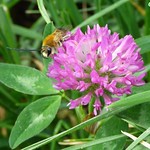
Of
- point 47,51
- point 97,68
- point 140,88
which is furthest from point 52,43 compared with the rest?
point 140,88

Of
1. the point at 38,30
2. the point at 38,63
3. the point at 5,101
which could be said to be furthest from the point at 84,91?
the point at 38,30

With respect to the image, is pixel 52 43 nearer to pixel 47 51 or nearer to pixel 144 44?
pixel 47 51

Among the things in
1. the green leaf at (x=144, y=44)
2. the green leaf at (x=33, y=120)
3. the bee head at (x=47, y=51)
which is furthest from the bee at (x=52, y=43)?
the green leaf at (x=144, y=44)

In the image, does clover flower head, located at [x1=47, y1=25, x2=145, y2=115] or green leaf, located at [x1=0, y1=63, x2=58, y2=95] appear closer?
clover flower head, located at [x1=47, y1=25, x2=145, y2=115]

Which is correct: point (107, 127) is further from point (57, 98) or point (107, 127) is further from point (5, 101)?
point (5, 101)

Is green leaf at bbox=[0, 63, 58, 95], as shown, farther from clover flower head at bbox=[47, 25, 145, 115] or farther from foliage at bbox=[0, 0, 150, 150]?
clover flower head at bbox=[47, 25, 145, 115]

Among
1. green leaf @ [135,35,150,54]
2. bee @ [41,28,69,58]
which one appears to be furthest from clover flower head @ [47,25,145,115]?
green leaf @ [135,35,150,54]
